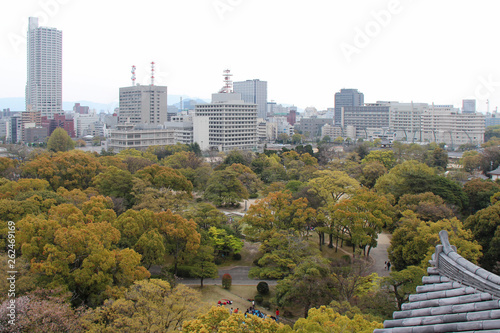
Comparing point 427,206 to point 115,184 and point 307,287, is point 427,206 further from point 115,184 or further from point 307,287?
point 115,184

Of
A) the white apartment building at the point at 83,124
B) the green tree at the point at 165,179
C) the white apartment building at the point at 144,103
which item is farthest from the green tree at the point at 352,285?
the white apartment building at the point at 83,124

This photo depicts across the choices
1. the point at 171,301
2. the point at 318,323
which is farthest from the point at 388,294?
the point at 171,301

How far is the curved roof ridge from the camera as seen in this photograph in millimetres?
4105

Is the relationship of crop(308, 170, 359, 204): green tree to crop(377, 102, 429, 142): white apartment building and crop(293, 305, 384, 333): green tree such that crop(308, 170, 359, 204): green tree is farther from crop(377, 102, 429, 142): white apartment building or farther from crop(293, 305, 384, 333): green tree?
crop(377, 102, 429, 142): white apartment building

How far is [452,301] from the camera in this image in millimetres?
4344

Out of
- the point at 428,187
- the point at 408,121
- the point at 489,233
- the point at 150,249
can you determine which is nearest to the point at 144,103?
the point at 408,121

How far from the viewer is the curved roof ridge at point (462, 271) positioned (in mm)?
4105

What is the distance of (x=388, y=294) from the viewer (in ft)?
50.1

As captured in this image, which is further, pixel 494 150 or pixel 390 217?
pixel 494 150

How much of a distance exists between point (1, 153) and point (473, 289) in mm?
60143

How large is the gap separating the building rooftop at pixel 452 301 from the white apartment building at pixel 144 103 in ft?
297

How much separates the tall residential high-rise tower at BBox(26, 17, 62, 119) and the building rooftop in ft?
402

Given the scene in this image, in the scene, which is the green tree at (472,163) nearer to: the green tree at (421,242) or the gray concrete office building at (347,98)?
the green tree at (421,242)

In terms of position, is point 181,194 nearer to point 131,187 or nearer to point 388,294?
point 131,187
